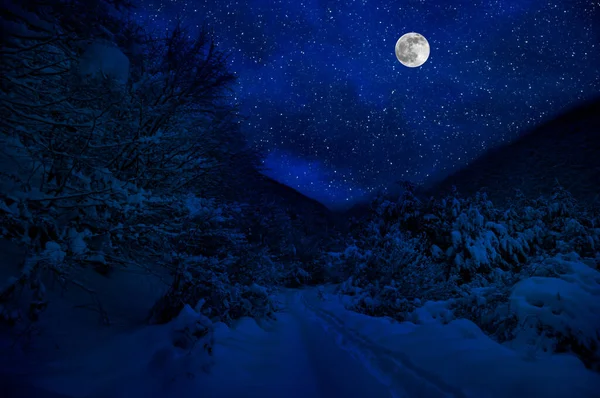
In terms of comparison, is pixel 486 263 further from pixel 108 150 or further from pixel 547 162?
pixel 547 162

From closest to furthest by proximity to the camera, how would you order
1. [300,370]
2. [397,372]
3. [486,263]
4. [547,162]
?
[397,372]
[300,370]
[486,263]
[547,162]

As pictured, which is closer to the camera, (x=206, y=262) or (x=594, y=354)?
(x=594, y=354)

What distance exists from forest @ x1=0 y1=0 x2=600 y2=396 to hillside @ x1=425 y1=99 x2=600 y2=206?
175ft

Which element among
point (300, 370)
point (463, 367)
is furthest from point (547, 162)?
point (300, 370)

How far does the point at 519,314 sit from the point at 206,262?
5489 millimetres

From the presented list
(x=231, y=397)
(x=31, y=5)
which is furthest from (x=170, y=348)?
(x=31, y=5)

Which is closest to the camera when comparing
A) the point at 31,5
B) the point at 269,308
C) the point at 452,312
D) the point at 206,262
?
the point at 31,5

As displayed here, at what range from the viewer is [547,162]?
7206 centimetres

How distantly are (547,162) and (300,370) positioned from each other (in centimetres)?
9145

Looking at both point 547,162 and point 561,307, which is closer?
point 561,307

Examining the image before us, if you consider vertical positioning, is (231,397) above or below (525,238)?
below

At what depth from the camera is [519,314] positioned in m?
4.55

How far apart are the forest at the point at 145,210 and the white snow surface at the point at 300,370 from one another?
17.2 inches

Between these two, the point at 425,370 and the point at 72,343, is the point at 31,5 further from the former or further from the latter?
the point at 425,370
